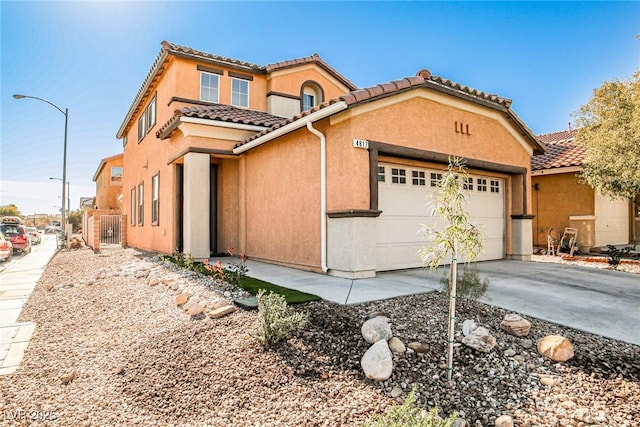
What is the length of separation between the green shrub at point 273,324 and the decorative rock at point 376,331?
0.73m

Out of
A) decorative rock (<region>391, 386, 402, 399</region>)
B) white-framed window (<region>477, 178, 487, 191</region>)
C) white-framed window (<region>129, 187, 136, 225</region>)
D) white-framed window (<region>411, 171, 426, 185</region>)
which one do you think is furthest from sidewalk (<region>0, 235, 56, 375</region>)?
white-framed window (<region>477, 178, 487, 191</region>)

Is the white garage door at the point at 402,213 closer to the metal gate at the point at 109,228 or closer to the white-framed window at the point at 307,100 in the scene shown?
the white-framed window at the point at 307,100

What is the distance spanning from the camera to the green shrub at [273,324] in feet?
13.0

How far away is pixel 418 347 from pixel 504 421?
1078 millimetres

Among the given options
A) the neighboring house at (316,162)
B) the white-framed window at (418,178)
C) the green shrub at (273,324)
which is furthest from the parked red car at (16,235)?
the green shrub at (273,324)

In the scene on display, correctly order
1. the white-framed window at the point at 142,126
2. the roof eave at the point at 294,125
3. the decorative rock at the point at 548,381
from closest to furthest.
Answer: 1. the decorative rock at the point at 548,381
2. the roof eave at the point at 294,125
3. the white-framed window at the point at 142,126

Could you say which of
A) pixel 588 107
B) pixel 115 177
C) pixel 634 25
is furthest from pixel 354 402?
pixel 115 177

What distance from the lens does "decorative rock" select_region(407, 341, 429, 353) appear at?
3.76 m

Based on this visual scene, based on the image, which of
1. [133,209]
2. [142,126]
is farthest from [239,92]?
[133,209]

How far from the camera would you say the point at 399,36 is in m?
10.8

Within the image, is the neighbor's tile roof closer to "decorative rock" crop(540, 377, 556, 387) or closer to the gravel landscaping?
the gravel landscaping

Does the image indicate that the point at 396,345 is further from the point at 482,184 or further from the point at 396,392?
the point at 482,184

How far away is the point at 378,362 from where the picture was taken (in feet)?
11.2

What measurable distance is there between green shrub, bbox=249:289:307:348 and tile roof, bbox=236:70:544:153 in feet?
13.4
